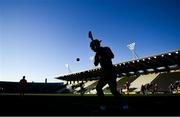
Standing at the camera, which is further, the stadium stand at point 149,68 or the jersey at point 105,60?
the stadium stand at point 149,68

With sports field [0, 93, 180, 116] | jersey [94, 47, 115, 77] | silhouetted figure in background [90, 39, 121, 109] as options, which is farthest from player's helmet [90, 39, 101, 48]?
sports field [0, 93, 180, 116]

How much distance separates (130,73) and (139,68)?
4.42 metres

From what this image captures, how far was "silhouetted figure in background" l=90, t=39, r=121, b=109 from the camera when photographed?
7188 millimetres

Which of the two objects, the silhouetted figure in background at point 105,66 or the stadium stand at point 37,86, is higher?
A: the stadium stand at point 37,86

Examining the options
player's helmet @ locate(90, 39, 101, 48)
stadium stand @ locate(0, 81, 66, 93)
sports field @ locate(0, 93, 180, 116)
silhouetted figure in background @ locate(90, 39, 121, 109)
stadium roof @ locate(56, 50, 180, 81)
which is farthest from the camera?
stadium stand @ locate(0, 81, 66, 93)

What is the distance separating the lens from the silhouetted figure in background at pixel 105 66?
719cm

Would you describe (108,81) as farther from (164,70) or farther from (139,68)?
(139,68)

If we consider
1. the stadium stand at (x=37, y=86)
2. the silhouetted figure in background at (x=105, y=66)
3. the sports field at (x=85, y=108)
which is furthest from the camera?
the stadium stand at (x=37, y=86)

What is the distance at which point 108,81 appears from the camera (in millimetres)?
7215

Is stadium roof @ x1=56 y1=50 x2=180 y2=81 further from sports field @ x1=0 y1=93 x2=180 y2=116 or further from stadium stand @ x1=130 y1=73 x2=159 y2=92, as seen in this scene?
sports field @ x1=0 y1=93 x2=180 y2=116

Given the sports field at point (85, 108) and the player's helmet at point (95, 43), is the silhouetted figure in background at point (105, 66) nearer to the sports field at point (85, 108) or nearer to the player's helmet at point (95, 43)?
the player's helmet at point (95, 43)

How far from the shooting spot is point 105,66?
7.25m

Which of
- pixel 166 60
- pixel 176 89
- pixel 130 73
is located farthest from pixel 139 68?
pixel 176 89

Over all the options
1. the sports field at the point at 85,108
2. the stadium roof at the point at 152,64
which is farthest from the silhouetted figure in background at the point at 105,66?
the stadium roof at the point at 152,64
